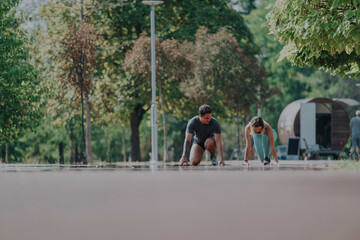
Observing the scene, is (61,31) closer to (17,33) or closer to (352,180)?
(17,33)

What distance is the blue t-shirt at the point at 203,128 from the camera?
1198 centimetres

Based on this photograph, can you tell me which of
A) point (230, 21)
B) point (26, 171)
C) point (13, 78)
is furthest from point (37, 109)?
point (26, 171)

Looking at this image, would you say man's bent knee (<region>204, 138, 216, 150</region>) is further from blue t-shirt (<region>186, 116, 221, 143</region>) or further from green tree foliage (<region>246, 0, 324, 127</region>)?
green tree foliage (<region>246, 0, 324, 127</region>)

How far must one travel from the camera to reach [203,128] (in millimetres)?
12109

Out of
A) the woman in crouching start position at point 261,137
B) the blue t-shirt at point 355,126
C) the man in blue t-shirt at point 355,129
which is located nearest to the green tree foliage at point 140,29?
the man in blue t-shirt at point 355,129

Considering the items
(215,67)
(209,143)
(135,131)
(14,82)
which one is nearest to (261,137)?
(209,143)

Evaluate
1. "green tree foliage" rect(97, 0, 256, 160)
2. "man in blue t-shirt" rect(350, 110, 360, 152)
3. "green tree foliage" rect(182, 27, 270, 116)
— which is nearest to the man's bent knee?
"man in blue t-shirt" rect(350, 110, 360, 152)

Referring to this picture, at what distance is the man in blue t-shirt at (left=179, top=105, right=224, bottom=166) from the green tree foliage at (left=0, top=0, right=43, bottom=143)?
1826 cm

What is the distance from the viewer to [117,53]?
3691cm

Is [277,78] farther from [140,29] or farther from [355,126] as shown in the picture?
[355,126]

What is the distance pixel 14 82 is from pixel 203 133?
19.3 metres

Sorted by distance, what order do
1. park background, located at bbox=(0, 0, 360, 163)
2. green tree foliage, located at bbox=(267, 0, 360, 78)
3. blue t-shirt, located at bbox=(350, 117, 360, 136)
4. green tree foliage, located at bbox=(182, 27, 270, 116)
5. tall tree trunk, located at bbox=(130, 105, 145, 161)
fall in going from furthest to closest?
1. tall tree trunk, located at bbox=(130, 105, 145, 161)
2. green tree foliage, located at bbox=(182, 27, 270, 116)
3. park background, located at bbox=(0, 0, 360, 163)
4. blue t-shirt, located at bbox=(350, 117, 360, 136)
5. green tree foliage, located at bbox=(267, 0, 360, 78)

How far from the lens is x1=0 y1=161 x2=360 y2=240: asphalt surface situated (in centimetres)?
522

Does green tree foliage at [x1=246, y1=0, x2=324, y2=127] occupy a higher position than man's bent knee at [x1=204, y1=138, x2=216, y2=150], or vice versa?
green tree foliage at [x1=246, y1=0, x2=324, y2=127]
